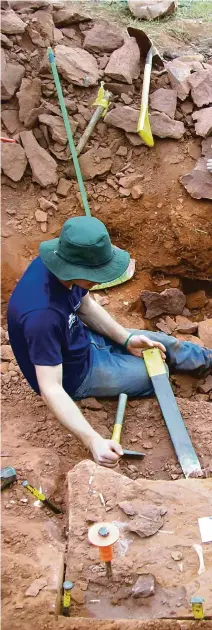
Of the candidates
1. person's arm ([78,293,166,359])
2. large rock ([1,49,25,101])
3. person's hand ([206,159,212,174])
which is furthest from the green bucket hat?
large rock ([1,49,25,101])

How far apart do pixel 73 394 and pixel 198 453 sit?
815 mm

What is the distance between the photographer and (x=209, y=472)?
3348 mm

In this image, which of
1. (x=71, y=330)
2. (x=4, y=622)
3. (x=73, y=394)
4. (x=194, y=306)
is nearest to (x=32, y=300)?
(x=71, y=330)

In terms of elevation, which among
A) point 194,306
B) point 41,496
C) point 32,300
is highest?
point 32,300

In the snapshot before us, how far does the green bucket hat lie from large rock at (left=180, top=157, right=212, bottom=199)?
2496mm

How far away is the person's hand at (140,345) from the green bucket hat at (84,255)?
3.07 ft

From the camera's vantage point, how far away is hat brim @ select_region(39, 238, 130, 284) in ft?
9.84

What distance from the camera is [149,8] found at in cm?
669

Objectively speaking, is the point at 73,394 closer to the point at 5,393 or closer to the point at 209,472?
the point at 5,393

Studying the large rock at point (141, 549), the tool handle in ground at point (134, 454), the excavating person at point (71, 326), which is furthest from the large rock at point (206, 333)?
the large rock at point (141, 549)

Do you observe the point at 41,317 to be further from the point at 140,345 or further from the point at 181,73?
the point at 181,73

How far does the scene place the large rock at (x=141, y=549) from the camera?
2488 mm

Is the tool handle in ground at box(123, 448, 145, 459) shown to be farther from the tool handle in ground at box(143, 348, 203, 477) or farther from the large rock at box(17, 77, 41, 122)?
the large rock at box(17, 77, 41, 122)

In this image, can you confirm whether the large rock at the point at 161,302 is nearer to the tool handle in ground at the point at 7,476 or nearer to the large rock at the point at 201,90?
the large rock at the point at 201,90
